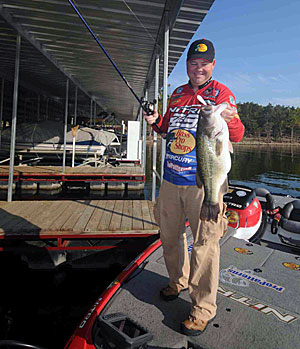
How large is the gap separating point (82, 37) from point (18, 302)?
583cm

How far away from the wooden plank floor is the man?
220cm

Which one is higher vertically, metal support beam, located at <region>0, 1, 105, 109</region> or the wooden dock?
metal support beam, located at <region>0, 1, 105, 109</region>

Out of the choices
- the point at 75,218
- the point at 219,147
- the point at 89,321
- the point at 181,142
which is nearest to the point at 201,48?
the point at 181,142

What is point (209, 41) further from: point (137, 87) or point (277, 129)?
point (277, 129)

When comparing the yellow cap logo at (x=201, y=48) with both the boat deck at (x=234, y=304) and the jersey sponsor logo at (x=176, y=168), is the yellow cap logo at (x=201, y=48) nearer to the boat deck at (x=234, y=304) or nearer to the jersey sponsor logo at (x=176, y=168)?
the jersey sponsor logo at (x=176, y=168)

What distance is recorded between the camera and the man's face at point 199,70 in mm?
2174

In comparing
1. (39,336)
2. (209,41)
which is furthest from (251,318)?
(39,336)

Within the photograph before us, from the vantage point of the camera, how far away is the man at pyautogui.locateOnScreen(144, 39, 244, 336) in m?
2.04

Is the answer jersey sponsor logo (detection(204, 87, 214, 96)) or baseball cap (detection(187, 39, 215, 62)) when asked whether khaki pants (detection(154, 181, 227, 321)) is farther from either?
baseball cap (detection(187, 39, 215, 62))

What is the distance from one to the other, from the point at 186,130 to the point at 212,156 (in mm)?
480

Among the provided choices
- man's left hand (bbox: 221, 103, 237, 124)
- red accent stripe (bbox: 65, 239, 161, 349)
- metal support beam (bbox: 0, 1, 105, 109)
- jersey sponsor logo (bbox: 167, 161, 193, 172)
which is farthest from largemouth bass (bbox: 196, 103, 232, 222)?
metal support beam (bbox: 0, 1, 105, 109)

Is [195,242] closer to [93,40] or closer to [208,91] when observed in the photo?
[208,91]

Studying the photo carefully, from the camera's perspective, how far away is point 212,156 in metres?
1.84

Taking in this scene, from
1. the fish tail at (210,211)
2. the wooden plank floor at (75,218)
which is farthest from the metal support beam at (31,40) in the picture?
the fish tail at (210,211)
